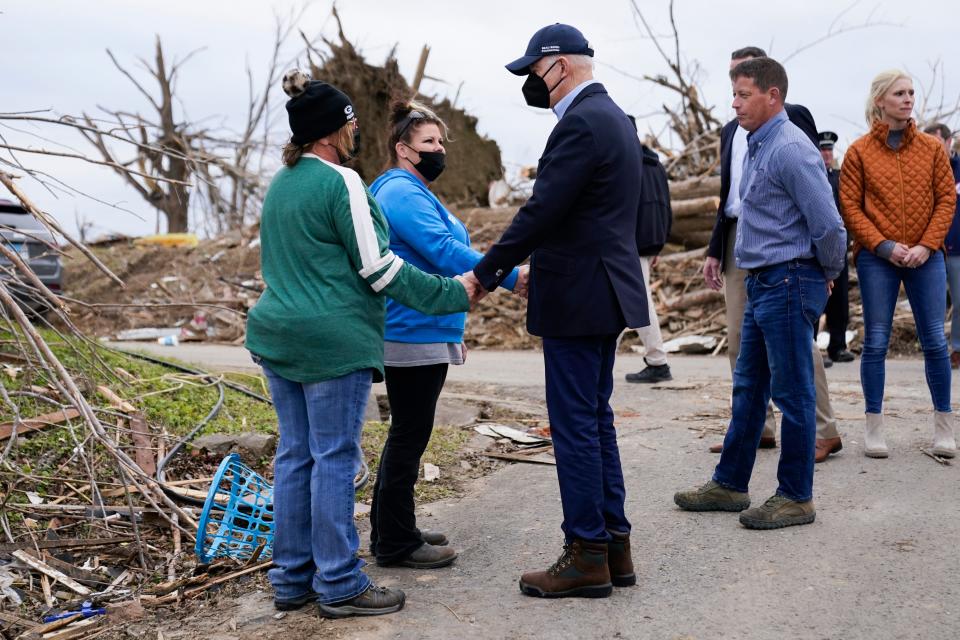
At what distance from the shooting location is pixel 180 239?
25.2 meters

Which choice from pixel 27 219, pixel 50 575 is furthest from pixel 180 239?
pixel 50 575

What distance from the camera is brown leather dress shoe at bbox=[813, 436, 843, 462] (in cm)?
582

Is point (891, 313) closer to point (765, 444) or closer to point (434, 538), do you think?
point (765, 444)

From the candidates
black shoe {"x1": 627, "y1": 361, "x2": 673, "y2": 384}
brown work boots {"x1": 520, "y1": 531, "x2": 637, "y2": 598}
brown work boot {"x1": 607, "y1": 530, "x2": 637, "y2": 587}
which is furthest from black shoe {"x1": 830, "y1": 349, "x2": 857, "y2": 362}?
brown work boots {"x1": 520, "y1": 531, "x2": 637, "y2": 598}

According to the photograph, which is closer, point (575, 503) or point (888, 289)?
point (575, 503)

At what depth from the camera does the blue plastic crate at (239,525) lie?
422 cm

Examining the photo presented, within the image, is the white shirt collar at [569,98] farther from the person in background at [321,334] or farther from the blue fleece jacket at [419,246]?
the person in background at [321,334]

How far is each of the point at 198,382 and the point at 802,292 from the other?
526 cm

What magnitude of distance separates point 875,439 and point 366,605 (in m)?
3.74

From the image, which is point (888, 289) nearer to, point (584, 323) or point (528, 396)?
point (584, 323)

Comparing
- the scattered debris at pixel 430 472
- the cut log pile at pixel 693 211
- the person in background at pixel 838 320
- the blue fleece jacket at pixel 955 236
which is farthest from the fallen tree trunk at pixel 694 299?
the scattered debris at pixel 430 472

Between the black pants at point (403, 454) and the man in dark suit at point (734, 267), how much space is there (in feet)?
8.15

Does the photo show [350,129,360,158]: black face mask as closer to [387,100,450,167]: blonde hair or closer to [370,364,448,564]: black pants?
[387,100,450,167]: blonde hair

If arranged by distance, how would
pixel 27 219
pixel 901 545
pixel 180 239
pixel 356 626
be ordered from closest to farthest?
pixel 356 626 → pixel 901 545 → pixel 27 219 → pixel 180 239
